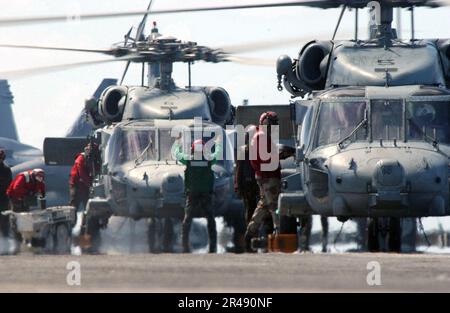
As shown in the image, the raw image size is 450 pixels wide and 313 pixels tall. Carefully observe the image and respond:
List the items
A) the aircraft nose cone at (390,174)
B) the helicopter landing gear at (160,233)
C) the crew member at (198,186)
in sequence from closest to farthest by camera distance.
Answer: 1. the aircraft nose cone at (390,174)
2. the crew member at (198,186)
3. the helicopter landing gear at (160,233)

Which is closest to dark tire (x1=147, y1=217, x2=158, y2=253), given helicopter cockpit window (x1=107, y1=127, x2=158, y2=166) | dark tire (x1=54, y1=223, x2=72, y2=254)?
helicopter cockpit window (x1=107, y1=127, x2=158, y2=166)

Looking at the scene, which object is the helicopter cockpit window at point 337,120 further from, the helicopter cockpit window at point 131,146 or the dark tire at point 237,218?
the helicopter cockpit window at point 131,146

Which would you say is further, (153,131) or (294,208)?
(153,131)

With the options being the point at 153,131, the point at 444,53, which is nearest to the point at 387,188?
the point at 444,53

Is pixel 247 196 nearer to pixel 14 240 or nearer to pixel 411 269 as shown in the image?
pixel 14 240

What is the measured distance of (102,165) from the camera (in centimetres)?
2805

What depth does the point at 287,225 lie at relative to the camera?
2211cm

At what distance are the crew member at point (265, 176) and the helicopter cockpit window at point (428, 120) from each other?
187 centimetres

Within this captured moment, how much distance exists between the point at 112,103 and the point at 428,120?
32.1 feet

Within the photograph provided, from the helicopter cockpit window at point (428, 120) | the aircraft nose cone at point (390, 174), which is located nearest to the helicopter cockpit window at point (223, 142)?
the helicopter cockpit window at point (428, 120)

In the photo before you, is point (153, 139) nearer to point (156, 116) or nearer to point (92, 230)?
point (156, 116)

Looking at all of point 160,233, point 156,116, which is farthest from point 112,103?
point 160,233

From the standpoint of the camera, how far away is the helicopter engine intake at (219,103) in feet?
97.1

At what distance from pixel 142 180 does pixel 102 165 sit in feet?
8.67
